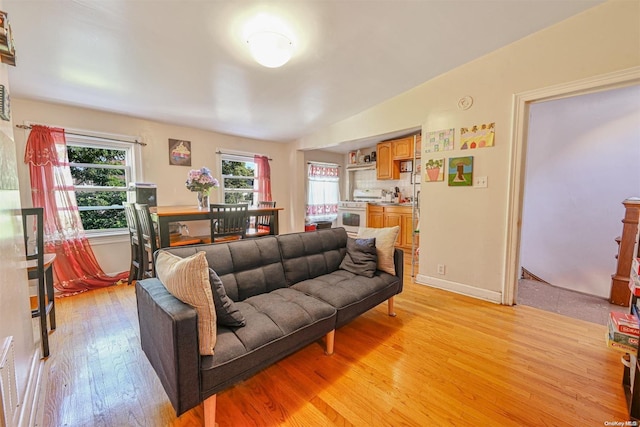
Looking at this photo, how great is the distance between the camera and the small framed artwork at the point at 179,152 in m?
3.94

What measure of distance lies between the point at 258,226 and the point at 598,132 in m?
4.77

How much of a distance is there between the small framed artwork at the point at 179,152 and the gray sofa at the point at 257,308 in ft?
9.04

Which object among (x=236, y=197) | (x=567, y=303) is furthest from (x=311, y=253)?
(x=236, y=197)

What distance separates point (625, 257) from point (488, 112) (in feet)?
7.15

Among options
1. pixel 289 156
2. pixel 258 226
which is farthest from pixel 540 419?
pixel 289 156

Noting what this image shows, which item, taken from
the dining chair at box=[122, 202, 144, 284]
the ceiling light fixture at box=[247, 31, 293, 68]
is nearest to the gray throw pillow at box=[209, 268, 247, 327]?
the ceiling light fixture at box=[247, 31, 293, 68]

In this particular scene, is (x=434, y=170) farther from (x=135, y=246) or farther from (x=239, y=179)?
(x=135, y=246)

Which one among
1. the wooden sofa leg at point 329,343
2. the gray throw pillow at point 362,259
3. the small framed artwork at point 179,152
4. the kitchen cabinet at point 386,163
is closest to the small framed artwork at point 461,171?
the gray throw pillow at point 362,259

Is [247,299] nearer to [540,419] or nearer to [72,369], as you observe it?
[72,369]

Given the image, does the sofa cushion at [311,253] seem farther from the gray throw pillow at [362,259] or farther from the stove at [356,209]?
the stove at [356,209]

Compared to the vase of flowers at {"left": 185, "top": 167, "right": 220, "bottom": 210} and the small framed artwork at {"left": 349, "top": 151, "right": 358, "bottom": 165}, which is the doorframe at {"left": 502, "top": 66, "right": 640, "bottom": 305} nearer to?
the vase of flowers at {"left": 185, "top": 167, "right": 220, "bottom": 210}

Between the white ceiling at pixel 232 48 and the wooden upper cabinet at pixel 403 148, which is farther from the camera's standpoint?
the wooden upper cabinet at pixel 403 148

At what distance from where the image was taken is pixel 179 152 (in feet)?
13.1

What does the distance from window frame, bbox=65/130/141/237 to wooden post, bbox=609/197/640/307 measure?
5916 mm
